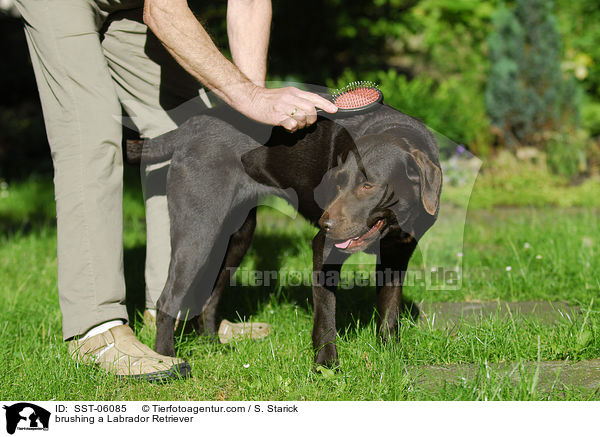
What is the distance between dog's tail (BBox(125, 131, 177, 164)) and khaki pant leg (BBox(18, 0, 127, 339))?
203mm

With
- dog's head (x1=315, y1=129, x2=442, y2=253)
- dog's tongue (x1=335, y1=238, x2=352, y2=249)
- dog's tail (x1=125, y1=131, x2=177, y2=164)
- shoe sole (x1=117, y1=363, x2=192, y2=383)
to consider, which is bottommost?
shoe sole (x1=117, y1=363, x2=192, y2=383)

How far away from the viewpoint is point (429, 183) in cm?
217

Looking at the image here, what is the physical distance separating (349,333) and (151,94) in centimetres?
138

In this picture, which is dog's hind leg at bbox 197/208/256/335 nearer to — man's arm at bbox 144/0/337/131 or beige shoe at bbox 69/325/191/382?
beige shoe at bbox 69/325/191/382

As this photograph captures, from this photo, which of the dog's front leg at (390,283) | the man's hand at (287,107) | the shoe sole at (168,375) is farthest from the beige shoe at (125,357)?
the man's hand at (287,107)

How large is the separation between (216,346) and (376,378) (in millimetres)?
817

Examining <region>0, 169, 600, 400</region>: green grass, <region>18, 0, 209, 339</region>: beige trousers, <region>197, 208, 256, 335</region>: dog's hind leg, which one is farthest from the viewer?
<region>197, 208, 256, 335</region>: dog's hind leg

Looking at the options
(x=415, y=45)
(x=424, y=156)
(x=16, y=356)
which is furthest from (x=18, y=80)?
(x=424, y=156)

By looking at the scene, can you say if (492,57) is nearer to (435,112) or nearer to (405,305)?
(435,112)

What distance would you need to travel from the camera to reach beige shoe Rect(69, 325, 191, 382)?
7.31 ft

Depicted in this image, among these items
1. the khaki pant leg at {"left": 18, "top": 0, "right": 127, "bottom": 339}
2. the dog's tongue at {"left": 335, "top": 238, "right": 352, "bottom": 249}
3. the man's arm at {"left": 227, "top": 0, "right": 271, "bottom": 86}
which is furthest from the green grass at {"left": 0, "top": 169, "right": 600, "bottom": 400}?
the man's arm at {"left": 227, "top": 0, "right": 271, "bottom": 86}

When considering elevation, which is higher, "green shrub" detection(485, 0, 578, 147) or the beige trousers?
"green shrub" detection(485, 0, 578, 147)

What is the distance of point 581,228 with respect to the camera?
3.96 meters

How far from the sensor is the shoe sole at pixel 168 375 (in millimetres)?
2199
